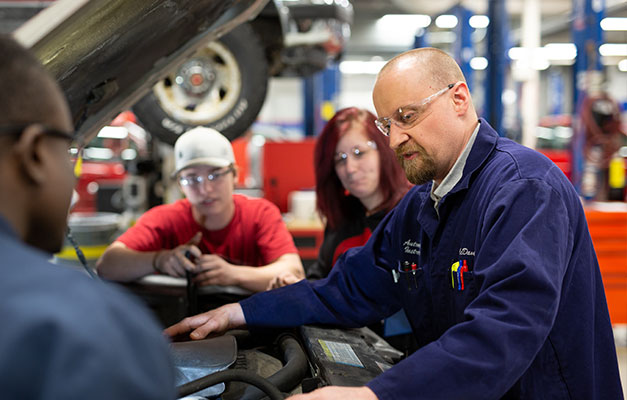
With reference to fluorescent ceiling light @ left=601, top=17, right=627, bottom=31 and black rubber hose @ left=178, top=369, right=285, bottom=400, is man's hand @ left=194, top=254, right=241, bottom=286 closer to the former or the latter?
black rubber hose @ left=178, top=369, right=285, bottom=400

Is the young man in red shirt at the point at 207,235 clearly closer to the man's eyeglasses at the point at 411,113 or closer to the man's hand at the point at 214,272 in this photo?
the man's hand at the point at 214,272

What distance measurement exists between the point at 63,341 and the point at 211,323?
3.43ft

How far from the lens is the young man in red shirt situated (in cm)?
192

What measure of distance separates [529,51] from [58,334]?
6895mm

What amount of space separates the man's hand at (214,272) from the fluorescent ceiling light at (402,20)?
10.7 m

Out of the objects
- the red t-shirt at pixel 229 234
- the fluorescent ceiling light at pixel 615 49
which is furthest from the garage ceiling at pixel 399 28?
the red t-shirt at pixel 229 234

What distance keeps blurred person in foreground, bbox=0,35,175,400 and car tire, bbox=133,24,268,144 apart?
2457 millimetres

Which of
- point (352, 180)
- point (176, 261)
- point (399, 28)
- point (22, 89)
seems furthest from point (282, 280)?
point (399, 28)

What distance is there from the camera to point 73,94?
4.73 feet

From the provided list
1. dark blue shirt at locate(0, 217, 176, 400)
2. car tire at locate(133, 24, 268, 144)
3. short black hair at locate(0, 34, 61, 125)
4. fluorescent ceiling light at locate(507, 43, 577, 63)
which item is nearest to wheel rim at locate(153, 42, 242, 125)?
car tire at locate(133, 24, 268, 144)

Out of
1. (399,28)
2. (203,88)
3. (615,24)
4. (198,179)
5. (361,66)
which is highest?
(399,28)

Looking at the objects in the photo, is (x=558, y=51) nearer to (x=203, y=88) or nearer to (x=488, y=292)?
(x=203, y=88)

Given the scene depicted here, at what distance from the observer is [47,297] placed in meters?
0.49

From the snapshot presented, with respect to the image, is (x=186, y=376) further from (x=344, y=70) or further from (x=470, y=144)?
(x=344, y=70)
